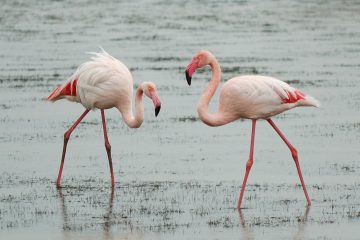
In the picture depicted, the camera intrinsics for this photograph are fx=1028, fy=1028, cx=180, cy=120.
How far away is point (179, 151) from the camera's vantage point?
1326 cm

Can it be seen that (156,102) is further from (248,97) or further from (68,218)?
(68,218)

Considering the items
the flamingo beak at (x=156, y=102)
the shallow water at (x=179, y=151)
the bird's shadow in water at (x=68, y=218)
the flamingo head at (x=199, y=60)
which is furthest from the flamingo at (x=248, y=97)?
the bird's shadow in water at (x=68, y=218)

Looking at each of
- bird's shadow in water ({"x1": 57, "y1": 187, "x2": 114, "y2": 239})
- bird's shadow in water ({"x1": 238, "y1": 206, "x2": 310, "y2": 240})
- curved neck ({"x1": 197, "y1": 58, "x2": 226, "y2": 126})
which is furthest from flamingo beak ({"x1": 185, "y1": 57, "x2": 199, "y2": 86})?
bird's shadow in water ({"x1": 238, "y1": 206, "x2": 310, "y2": 240})

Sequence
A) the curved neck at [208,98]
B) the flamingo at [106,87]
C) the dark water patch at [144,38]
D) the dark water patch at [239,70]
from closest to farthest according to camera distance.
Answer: the curved neck at [208,98] → the flamingo at [106,87] → the dark water patch at [239,70] → the dark water patch at [144,38]

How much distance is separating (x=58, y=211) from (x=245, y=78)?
2504mm

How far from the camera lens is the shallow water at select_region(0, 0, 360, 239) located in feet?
31.9

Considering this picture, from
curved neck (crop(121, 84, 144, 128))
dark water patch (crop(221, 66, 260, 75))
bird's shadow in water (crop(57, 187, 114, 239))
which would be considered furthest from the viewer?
dark water patch (crop(221, 66, 260, 75))

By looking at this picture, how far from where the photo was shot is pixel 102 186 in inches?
451

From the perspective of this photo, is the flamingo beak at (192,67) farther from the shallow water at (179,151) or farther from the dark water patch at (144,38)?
the dark water patch at (144,38)

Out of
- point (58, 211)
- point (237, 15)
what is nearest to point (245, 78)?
point (58, 211)

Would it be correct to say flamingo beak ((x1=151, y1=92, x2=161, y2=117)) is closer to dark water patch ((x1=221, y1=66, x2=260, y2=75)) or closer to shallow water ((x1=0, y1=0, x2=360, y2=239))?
shallow water ((x1=0, y1=0, x2=360, y2=239))

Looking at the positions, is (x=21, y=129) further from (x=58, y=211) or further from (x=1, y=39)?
(x=1, y=39)

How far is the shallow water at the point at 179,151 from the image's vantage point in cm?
971

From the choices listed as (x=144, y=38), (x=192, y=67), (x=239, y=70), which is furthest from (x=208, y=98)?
(x=144, y=38)
